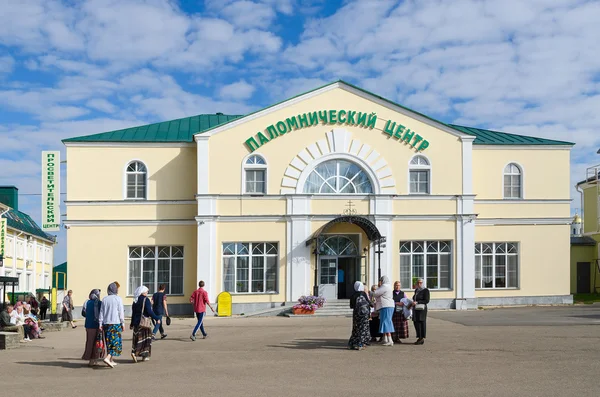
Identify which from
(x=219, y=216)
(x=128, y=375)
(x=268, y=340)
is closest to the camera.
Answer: (x=128, y=375)

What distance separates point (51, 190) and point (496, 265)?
62.3ft

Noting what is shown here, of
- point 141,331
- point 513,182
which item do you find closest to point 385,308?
point 141,331

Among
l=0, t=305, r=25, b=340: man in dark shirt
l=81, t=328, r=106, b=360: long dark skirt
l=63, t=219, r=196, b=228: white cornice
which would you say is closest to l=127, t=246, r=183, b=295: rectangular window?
l=63, t=219, r=196, b=228: white cornice

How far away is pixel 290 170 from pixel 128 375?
16.8 metres

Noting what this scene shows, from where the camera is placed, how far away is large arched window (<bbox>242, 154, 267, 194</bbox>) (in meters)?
28.3

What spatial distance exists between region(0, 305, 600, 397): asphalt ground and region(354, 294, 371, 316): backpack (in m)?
0.82

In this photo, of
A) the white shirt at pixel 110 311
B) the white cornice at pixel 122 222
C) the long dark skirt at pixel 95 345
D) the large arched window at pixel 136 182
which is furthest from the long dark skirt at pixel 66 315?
the white shirt at pixel 110 311

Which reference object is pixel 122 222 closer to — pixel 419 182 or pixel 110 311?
pixel 419 182

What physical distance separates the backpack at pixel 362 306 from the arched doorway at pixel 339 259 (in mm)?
11985

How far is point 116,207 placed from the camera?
28.7 metres

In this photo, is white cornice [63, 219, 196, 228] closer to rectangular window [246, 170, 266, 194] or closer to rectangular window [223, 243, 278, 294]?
rectangular window [223, 243, 278, 294]

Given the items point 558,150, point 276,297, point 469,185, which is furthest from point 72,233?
point 558,150

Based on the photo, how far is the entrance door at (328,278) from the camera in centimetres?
2828

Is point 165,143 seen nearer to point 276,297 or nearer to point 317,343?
point 276,297
